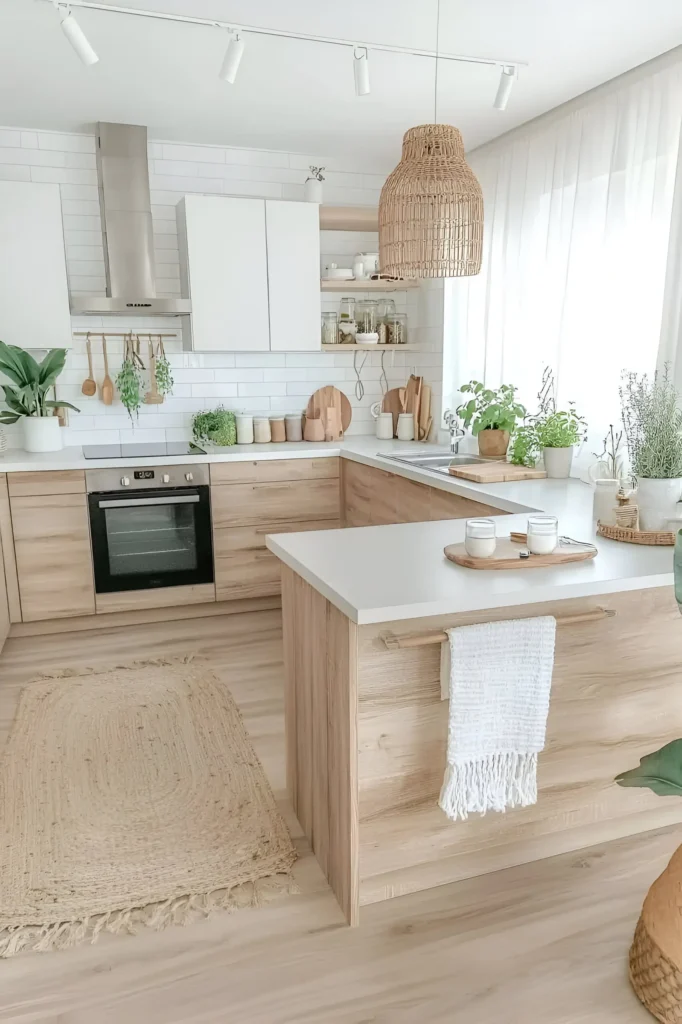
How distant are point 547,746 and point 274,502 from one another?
95.4 inches

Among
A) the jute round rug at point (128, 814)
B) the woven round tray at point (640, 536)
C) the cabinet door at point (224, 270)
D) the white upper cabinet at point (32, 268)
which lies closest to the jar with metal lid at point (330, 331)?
the cabinet door at point (224, 270)

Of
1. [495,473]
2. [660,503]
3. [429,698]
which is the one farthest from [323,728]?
[495,473]

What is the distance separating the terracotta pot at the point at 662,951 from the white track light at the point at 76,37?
9.25 feet

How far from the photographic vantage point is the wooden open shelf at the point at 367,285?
4367 mm

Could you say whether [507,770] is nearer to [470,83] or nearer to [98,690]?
[98,690]

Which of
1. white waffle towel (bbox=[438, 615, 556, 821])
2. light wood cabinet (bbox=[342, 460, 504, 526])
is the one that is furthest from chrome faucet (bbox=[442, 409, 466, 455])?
white waffle towel (bbox=[438, 615, 556, 821])

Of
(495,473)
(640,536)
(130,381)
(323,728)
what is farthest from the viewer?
(130,381)

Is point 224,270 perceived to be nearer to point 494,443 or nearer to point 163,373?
point 163,373

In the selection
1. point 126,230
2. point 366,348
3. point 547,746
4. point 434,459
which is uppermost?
point 126,230

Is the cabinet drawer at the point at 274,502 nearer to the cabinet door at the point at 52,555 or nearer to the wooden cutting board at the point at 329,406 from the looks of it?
the wooden cutting board at the point at 329,406

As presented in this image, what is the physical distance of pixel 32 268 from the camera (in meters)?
3.84

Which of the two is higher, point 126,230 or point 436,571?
point 126,230

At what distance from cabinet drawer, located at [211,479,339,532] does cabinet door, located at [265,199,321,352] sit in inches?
32.1

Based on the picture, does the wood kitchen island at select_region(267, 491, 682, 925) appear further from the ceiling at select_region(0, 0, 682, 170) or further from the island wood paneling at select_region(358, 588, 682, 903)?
the ceiling at select_region(0, 0, 682, 170)
